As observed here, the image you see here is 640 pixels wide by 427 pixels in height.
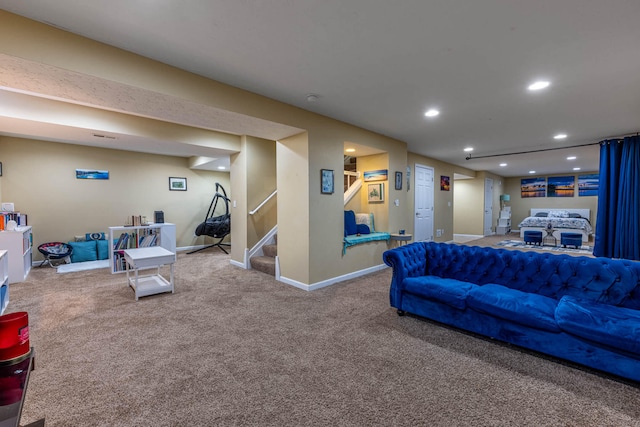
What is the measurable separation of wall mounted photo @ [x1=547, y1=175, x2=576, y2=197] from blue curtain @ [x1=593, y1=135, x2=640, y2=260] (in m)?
6.59

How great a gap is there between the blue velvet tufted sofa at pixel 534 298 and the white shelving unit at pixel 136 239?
15.2 feet

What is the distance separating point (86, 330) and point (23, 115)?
3.13m

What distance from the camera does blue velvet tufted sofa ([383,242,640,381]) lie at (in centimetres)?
200

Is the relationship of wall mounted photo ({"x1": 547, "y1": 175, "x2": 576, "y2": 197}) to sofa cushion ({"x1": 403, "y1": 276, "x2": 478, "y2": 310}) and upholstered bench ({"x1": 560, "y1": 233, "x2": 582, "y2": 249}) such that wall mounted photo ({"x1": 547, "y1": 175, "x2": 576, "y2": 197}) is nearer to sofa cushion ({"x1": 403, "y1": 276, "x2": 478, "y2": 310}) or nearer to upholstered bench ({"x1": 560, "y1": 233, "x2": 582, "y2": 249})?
upholstered bench ({"x1": 560, "y1": 233, "x2": 582, "y2": 249})

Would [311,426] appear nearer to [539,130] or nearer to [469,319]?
[469,319]

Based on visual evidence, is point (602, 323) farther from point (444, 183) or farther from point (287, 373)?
point (444, 183)

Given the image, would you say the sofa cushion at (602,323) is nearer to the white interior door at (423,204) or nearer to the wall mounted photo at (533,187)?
the white interior door at (423,204)

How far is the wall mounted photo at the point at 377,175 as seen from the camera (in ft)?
18.2

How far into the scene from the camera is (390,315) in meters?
3.15

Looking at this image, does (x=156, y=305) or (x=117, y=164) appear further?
(x=117, y=164)

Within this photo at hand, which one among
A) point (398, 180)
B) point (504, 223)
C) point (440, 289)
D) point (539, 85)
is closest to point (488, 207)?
point (504, 223)

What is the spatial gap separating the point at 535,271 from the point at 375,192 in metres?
3.27

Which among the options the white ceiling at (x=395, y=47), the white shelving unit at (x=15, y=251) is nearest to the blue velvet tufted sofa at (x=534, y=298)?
the white ceiling at (x=395, y=47)

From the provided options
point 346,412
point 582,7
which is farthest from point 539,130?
point 346,412
